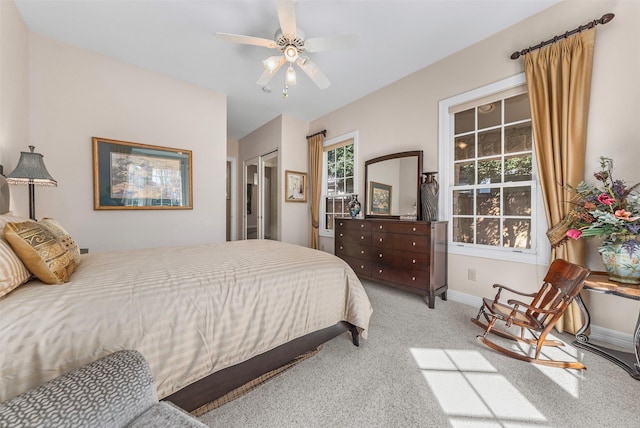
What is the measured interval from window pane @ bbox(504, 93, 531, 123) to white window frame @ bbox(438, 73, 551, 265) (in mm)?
136

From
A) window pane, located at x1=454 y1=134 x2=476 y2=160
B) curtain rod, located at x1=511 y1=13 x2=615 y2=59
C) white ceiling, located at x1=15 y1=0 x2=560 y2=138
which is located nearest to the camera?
curtain rod, located at x1=511 y1=13 x2=615 y2=59

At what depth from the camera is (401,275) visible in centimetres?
286

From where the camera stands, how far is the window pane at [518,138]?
2398 millimetres

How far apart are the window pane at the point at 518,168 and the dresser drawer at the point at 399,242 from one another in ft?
3.66

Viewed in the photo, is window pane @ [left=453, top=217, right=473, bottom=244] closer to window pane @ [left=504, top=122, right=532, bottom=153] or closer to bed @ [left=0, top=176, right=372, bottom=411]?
window pane @ [left=504, top=122, right=532, bottom=153]

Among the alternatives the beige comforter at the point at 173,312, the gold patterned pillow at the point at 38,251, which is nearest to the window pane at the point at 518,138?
the beige comforter at the point at 173,312

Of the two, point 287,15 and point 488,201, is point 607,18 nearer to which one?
point 488,201

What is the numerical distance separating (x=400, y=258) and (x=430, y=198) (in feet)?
2.69

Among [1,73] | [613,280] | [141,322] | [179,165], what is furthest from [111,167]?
[613,280]

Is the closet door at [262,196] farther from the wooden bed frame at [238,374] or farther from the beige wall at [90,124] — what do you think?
the wooden bed frame at [238,374]

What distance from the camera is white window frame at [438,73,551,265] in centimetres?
227

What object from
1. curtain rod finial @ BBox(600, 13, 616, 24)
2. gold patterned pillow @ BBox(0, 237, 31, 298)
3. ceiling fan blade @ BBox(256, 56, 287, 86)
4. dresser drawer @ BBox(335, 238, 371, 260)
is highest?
curtain rod finial @ BBox(600, 13, 616, 24)

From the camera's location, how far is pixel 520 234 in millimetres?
2441

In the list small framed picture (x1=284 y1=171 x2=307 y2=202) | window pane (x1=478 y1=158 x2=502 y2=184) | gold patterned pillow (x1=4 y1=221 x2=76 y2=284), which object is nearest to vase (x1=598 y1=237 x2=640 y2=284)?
window pane (x1=478 y1=158 x2=502 y2=184)
